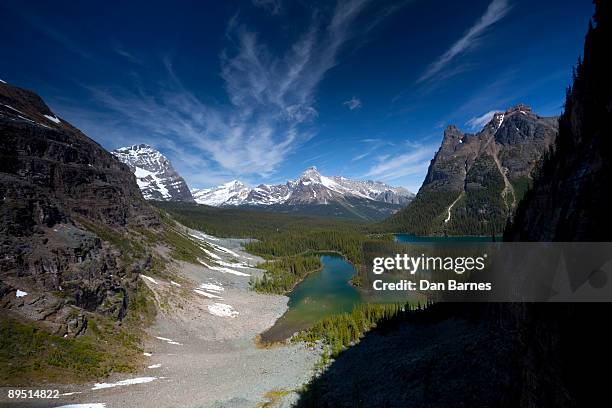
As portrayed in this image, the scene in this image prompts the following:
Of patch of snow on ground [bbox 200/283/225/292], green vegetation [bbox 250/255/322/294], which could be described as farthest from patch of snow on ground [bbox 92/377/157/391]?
green vegetation [bbox 250/255/322/294]

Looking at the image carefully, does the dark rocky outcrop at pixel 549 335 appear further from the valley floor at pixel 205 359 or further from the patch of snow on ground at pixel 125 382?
the patch of snow on ground at pixel 125 382

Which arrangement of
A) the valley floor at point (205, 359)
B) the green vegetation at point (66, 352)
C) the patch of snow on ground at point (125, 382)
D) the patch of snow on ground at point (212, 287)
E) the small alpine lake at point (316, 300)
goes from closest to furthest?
1. the green vegetation at point (66, 352)
2. the valley floor at point (205, 359)
3. the patch of snow on ground at point (125, 382)
4. the small alpine lake at point (316, 300)
5. the patch of snow on ground at point (212, 287)

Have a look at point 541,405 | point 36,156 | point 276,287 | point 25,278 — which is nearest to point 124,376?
point 25,278

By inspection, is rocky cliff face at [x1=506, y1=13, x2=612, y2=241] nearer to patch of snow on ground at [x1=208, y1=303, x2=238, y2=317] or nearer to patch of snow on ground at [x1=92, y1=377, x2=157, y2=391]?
patch of snow on ground at [x1=92, y1=377, x2=157, y2=391]

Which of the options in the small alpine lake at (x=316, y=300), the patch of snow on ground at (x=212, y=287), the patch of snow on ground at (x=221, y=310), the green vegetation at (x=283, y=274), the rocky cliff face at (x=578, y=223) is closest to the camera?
the rocky cliff face at (x=578, y=223)

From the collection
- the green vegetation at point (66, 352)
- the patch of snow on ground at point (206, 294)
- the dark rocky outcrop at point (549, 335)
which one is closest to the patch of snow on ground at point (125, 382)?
the green vegetation at point (66, 352)

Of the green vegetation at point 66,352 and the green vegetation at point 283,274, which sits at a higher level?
the green vegetation at point 283,274
